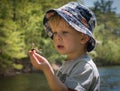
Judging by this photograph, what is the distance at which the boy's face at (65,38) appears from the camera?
1.32 meters

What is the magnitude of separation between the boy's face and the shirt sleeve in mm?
99

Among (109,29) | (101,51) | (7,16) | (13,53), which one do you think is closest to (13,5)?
(7,16)

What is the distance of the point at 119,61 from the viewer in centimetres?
3206

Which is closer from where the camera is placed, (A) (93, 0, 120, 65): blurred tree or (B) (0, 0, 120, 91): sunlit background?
(B) (0, 0, 120, 91): sunlit background

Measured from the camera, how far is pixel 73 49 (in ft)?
4.43

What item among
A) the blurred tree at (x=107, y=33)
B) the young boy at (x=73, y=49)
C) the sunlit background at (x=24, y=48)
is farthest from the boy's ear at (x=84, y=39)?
the blurred tree at (x=107, y=33)

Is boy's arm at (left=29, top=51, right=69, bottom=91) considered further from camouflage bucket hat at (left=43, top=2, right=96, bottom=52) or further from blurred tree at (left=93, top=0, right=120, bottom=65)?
blurred tree at (left=93, top=0, right=120, bottom=65)

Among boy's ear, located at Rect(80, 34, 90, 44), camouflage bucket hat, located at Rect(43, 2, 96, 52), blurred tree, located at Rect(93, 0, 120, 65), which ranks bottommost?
blurred tree, located at Rect(93, 0, 120, 65)

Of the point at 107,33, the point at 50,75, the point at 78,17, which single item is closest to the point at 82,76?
the point at 50,75

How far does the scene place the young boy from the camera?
1.24 m

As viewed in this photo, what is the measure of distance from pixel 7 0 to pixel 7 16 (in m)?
2.38

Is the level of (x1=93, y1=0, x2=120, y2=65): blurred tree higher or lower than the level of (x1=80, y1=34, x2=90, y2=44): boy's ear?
lower

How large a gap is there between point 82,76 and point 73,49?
0.13m

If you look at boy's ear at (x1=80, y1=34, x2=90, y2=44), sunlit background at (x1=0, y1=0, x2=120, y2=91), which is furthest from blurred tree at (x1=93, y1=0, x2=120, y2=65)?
boy's ear at (x1=80, y1=34, x2=90, y2=44)
